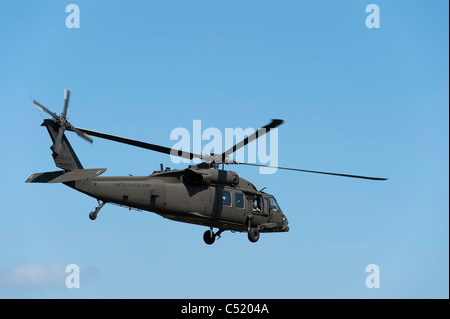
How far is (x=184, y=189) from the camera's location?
42188mm

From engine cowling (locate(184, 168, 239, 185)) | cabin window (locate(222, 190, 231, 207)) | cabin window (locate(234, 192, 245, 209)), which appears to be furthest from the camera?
cabin window (locate(234, 192, 245, 209))

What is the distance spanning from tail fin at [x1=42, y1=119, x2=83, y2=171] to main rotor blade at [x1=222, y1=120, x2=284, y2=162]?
8.29 metres

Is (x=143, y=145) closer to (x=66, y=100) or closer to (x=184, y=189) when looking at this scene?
(x=184, y=189)

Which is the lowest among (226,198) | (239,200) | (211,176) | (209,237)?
(209,237)

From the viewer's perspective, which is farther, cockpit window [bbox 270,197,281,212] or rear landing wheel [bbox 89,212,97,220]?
cockpit window [bbox 270,197,281,212]

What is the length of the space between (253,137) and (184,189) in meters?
5.05

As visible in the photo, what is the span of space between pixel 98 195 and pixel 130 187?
1.89m

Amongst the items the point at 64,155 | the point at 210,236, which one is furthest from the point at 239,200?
the point at 64,155

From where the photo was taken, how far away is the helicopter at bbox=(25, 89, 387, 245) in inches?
1527

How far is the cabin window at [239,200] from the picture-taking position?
146ft

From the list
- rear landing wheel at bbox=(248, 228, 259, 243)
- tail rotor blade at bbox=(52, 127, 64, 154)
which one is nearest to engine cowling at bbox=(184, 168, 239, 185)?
rear landing wheel at bbox=(248, 228, 259, 243)

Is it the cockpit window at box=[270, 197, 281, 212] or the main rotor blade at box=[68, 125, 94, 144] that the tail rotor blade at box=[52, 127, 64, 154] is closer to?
the main rotor blade at box=[68, 125, 94, 144]
